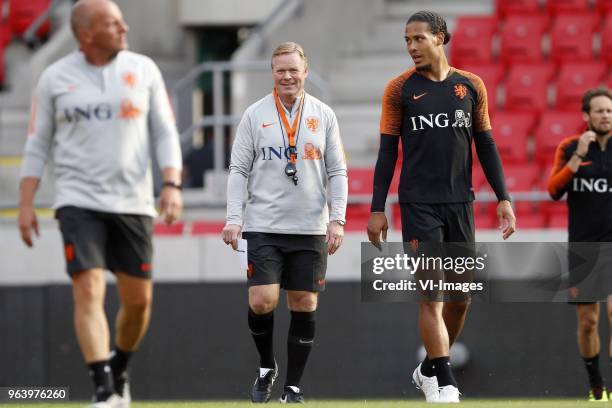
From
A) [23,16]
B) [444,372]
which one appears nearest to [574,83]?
[23,16]

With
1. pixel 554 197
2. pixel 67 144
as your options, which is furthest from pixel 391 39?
pixel 67 144

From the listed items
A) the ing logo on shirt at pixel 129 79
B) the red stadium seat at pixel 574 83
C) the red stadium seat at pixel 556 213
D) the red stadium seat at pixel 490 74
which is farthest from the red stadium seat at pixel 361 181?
the ing logo on shirt at pixel 129 79

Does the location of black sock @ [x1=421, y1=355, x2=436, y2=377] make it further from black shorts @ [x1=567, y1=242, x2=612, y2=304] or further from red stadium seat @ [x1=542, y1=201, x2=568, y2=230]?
red stadium seat @ [x1=542, y1=201, x2=568, y2=230]

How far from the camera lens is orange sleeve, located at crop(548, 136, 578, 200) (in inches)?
384

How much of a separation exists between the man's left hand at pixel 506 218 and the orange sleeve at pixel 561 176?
5.26 ft

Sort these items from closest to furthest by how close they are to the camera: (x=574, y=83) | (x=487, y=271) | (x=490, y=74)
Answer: (x=487, y=271), (x=574, y=83), (x=490, y=74)

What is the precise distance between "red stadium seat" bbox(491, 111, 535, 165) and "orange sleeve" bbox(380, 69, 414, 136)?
6.29m

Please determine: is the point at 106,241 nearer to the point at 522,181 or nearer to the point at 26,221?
the point at 26,221

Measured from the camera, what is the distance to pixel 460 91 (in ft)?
26.7

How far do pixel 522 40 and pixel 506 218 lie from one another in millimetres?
7997

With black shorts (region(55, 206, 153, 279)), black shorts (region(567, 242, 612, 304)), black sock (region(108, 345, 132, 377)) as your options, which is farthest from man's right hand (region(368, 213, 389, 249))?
black shorts (region(567, 242, 612, 304))

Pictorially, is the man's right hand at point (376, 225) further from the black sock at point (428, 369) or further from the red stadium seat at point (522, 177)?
the red stadium seat at point (522, 177)

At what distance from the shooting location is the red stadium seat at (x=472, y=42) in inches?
622

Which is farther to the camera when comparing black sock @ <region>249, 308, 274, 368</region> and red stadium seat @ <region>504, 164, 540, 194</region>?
red stadium seat @ <region>504, 164, 540, 194</region>
